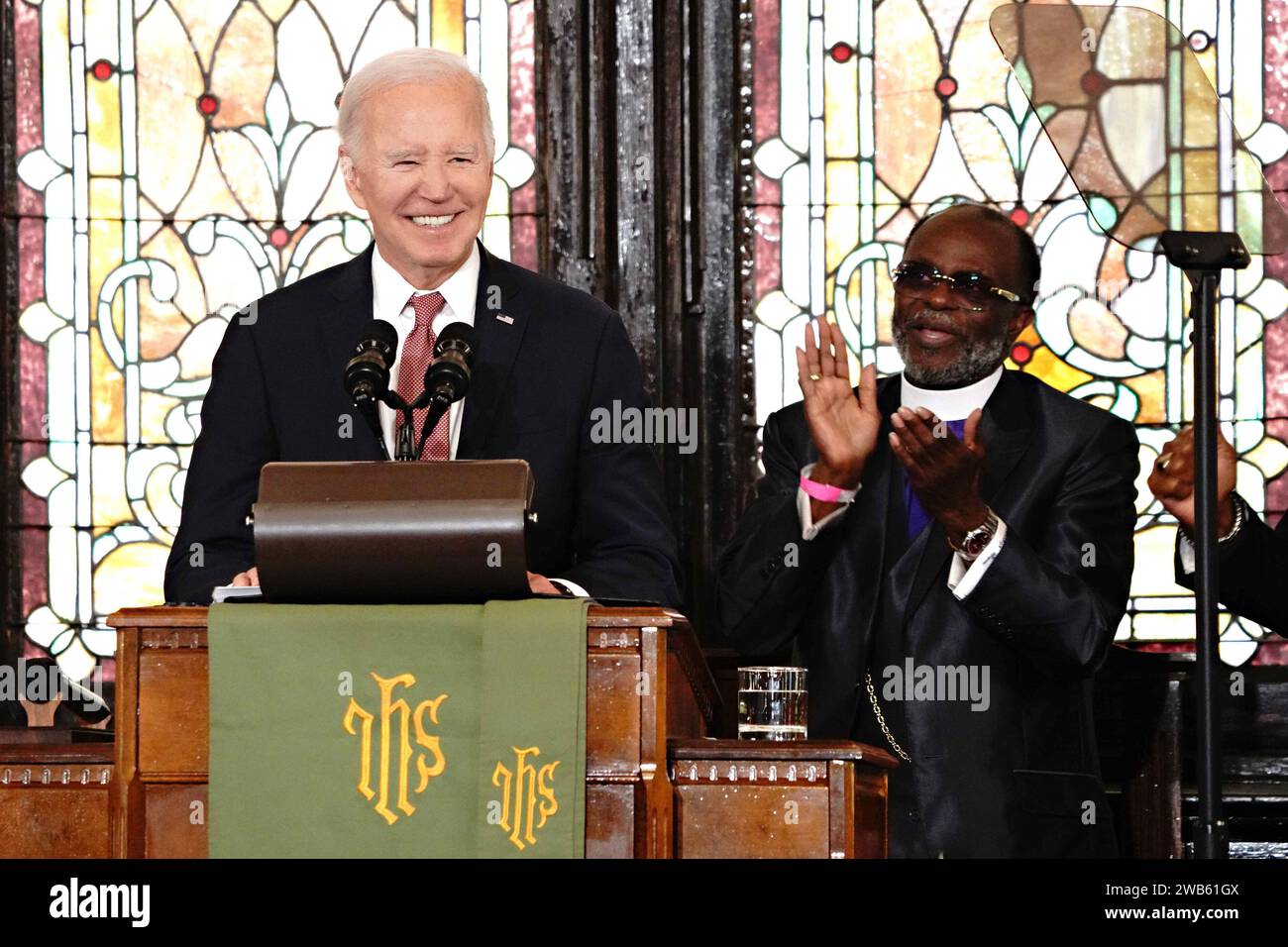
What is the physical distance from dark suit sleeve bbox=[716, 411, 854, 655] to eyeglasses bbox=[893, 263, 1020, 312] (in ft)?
1.61

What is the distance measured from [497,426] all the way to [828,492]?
2.46 ft

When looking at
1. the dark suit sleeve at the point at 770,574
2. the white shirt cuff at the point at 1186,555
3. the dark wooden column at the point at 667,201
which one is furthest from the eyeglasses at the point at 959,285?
the dark wooden column at the point at 667,201

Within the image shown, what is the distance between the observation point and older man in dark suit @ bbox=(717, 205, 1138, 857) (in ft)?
12.6

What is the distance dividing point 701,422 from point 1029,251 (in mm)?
1394

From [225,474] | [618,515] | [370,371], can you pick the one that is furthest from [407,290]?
[370,371]

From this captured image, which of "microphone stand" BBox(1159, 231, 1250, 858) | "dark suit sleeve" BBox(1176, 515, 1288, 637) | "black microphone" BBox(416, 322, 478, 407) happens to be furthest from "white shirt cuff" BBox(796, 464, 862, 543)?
"black microphone" BBox(416, 322, 478, 407)

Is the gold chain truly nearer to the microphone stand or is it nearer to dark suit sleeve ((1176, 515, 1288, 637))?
dark suit sleeve ((1176, 515, 1288, 637))

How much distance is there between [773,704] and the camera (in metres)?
3.15

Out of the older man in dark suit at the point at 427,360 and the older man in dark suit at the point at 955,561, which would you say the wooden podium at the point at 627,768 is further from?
the older man in dark suit at the point at 955,561

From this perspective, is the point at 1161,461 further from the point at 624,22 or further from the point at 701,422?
the point at 624,22

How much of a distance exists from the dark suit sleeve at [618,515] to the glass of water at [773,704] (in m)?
0.25

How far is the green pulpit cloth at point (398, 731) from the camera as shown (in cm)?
269
